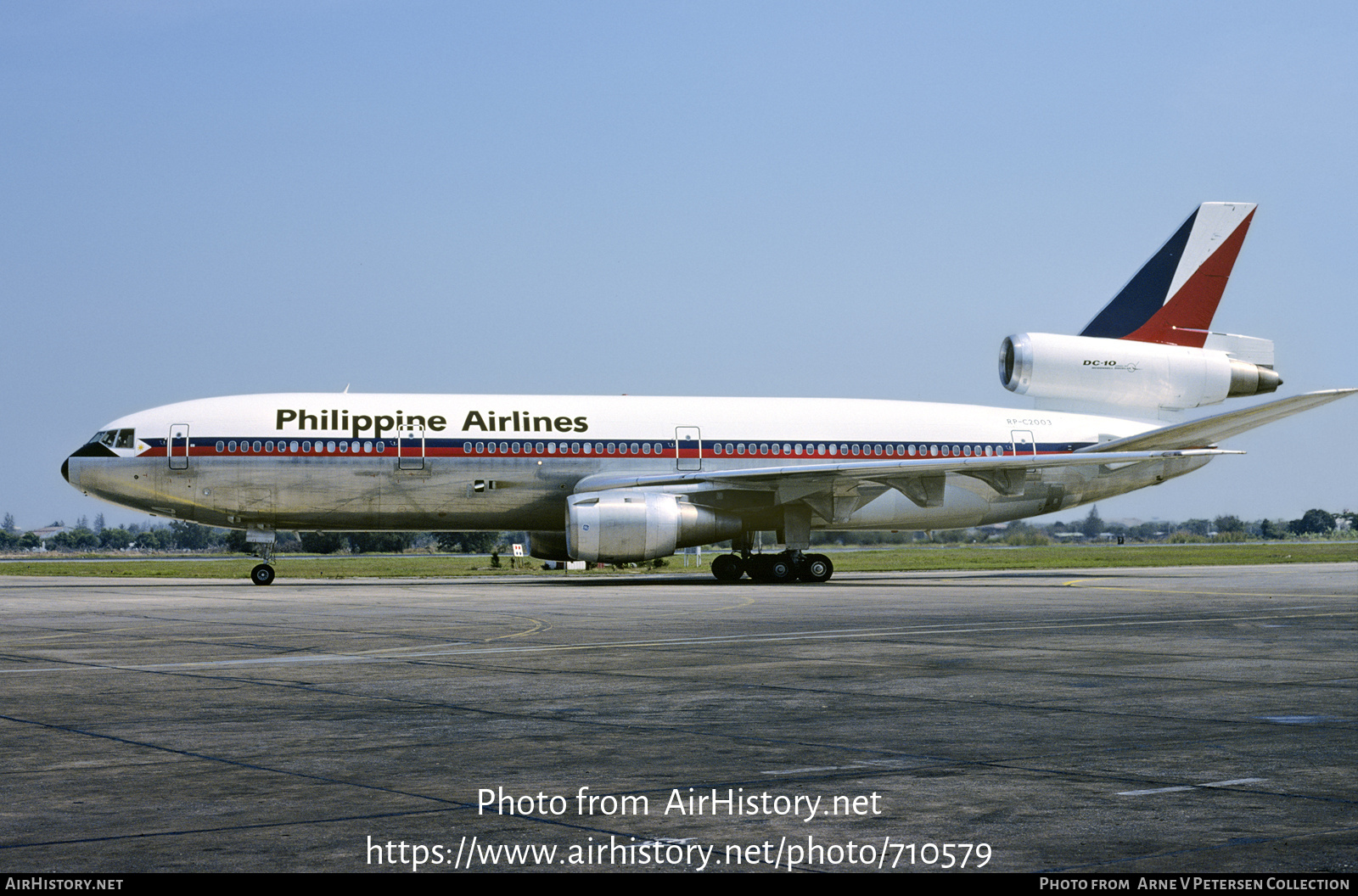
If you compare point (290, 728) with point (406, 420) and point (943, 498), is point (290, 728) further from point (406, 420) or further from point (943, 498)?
point (943, 498)

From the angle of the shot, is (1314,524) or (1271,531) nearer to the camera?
(1271,531)

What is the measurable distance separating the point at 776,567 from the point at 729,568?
4.07 feet

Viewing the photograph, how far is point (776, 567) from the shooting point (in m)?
30.6

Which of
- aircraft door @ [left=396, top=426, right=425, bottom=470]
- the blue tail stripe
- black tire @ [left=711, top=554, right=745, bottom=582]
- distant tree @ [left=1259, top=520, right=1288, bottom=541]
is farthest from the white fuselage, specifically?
distant tree @ [left=1259, top=520, right=1288, bottom=541]

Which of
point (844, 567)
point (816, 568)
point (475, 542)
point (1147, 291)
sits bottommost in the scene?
point (844, 567)

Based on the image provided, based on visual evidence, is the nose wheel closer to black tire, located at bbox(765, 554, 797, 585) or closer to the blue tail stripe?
black tire, located at bbox(765, 554, 797, 585)

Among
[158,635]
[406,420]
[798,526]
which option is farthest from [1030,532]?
[158,635]

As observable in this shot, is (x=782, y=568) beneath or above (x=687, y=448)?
beneath

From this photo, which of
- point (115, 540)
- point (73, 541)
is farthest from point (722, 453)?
point (115, 540)

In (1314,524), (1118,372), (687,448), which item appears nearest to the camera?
(687,448)

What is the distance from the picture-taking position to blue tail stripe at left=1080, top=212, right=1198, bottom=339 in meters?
33.6

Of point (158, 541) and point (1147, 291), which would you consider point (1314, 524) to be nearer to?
point (1147, 291)

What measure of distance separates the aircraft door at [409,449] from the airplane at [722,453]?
4 centimetres

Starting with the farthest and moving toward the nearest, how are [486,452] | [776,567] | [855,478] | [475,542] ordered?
[475,542] < [776,567] < [486,452] < [855,478]
